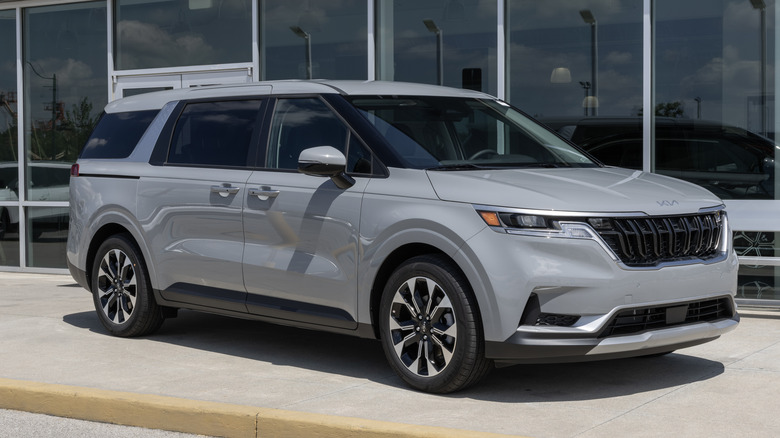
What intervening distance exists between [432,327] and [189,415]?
144cm

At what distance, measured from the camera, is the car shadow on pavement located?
6.26 m

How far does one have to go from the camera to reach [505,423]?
5.41 m

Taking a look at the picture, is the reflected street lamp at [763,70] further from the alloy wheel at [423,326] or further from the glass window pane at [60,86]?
the glass window pane at [60,86]

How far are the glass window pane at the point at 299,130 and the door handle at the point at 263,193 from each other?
0.20 m

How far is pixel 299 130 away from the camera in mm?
7176

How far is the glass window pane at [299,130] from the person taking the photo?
695 cm

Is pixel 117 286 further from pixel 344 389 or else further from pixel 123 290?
pixel 344 389

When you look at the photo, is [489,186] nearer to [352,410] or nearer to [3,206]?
[352,410]

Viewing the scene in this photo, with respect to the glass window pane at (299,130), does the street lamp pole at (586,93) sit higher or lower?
higher

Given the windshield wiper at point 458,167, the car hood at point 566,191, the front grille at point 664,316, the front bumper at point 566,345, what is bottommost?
the front bumper at point 566,345

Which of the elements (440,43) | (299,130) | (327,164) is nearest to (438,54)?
(440,43)

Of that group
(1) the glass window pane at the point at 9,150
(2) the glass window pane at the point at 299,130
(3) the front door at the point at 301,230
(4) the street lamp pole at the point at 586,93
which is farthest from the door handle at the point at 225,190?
(1) the glass window pane at the point at 9,150

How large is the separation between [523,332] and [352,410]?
1.01 metres

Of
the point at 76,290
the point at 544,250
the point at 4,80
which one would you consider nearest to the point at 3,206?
the point at 4,80
